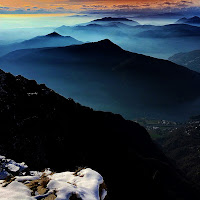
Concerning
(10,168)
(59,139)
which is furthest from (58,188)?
(59,139)

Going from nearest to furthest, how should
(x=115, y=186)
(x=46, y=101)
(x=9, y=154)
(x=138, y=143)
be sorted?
1. (x=9, y=154)
2. (x=115, y=186)
3. (x=46, y=101)
4. (x=138, y=143)

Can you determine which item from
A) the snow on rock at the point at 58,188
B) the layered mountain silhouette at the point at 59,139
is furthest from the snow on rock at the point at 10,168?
the layered mountain silhouette at the point at 59,139

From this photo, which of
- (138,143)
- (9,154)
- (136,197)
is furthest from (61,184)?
(138,143)

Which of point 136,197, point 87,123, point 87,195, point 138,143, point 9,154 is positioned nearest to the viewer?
point 87,195

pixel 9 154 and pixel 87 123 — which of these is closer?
pixel 9 154

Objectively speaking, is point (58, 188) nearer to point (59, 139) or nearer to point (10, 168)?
point (10, 168)

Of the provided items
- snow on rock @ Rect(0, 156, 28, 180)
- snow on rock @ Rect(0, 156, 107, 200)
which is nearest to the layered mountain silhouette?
snow on rock @ Rect(0, 156, 28, 180)

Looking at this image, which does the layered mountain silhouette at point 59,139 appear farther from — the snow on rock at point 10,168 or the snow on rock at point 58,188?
the snow on rock at point 58,188

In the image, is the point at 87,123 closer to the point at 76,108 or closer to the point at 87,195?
the point at 76,108

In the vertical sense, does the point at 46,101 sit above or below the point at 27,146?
above
